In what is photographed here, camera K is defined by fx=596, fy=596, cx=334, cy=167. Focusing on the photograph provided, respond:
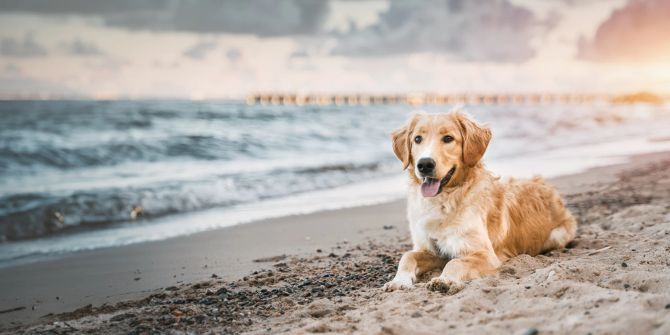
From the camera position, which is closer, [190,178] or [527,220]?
[527,220]

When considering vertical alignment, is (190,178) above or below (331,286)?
below

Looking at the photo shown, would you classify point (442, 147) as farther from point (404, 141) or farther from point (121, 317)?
point (121, 317)

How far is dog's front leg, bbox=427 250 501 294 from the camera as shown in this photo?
15.1 ft

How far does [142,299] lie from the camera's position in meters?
5.15

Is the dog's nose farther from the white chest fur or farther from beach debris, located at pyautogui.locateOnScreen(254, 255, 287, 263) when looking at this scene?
beach debris, located at pyautogui.locateOnScreen(254, 255, 287, 263)

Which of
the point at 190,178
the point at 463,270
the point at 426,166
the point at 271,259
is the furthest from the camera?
the point at 190,178

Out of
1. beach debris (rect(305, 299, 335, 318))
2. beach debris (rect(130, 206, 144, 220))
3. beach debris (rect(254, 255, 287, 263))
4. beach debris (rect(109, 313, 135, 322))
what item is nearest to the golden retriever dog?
beach debris (rect(305, 299, 335, 318))

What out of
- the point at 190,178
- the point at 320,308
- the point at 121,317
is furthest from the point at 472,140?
the point at 190,178

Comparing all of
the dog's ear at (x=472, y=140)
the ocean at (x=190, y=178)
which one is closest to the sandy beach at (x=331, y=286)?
the dog's ear at (x=472, y=140)

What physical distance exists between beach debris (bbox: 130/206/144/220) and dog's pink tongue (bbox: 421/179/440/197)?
618 centimetres

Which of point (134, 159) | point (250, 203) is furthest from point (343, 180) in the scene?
point (134, 159)

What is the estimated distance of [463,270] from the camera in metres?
4.82

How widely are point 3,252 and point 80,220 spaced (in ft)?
6.46

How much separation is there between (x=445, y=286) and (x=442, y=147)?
126 centimetres
